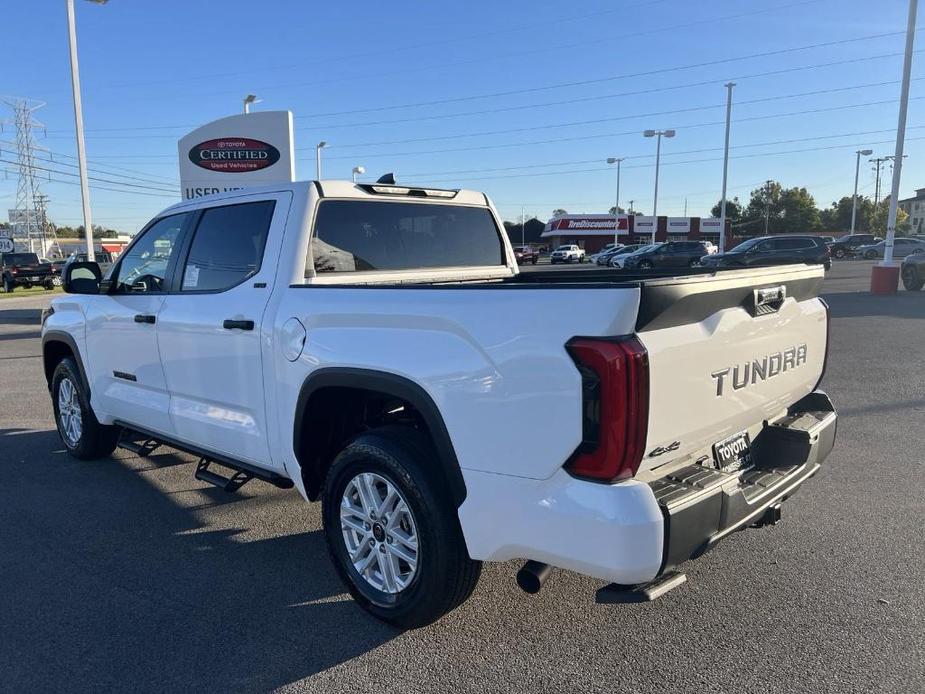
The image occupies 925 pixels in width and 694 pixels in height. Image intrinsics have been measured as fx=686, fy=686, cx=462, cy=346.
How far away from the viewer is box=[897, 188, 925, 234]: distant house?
102m

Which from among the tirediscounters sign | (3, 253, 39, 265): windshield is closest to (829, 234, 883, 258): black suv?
the tirediscounters sign

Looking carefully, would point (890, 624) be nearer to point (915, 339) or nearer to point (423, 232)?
point (423, 232)

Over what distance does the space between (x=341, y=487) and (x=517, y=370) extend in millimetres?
1239

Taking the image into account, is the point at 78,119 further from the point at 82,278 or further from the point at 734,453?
the point at 734,453

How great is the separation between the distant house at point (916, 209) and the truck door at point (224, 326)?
11620 cm

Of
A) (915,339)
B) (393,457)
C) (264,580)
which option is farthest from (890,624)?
(915,339)

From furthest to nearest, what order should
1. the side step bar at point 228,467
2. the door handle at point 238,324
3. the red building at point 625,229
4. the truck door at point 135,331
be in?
the red building at point 625,229, the truck door at point 135,331, the side step bar at point 228,467, the door handle at point 238,324

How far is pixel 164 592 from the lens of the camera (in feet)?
11.3

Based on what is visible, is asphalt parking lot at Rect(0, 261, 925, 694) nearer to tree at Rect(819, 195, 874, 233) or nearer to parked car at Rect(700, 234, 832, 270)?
parked car at Rect(700, 234, 832, 270)

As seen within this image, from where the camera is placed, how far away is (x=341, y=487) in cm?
319

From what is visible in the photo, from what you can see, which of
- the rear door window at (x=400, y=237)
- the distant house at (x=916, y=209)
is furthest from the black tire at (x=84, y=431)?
the distant house at (x=916, y=209)

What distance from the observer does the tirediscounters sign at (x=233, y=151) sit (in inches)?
672

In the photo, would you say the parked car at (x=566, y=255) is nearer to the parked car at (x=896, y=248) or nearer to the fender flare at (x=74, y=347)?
the parked car at (x=896, y=248)

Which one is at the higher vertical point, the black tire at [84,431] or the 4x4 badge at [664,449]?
the 4x4 badge at [664,449]
